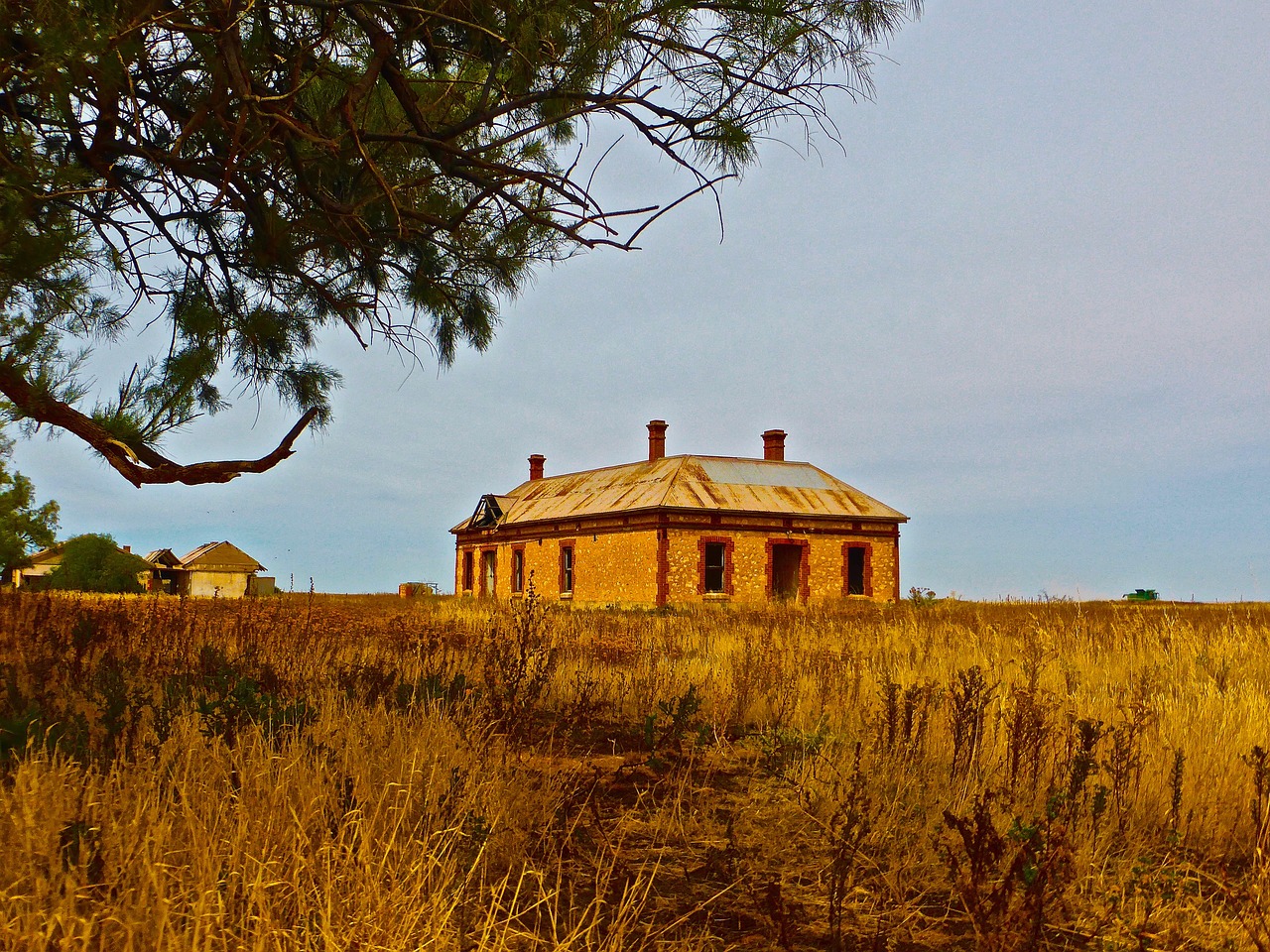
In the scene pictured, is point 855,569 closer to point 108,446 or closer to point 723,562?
point 723,562

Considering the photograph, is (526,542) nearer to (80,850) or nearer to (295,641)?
(295,641)

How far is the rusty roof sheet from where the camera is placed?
25.8 m

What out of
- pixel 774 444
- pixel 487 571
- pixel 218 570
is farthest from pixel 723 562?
pixel 218 570

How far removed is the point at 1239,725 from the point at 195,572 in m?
40.5

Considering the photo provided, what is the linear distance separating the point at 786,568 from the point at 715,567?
9.16ft

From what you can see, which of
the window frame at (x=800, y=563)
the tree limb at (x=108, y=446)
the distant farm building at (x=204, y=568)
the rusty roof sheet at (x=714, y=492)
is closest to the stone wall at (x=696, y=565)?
the window frame at (x=800, y=563)

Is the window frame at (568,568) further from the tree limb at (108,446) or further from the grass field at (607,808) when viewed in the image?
the tree limb at (108,446)

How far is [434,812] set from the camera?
11.3ft

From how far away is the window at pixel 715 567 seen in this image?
25.8m

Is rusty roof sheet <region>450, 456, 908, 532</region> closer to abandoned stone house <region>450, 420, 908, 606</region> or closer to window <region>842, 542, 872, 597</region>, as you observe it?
abandoned stone house <region>450, 420, 908, 606</region>

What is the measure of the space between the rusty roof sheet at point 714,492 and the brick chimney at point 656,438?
2.05 feet

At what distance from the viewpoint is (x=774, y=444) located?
3016cm

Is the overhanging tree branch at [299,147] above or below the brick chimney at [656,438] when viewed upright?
below

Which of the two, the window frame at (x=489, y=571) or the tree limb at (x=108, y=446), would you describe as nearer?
the tree limb at (x=108, y=446)
